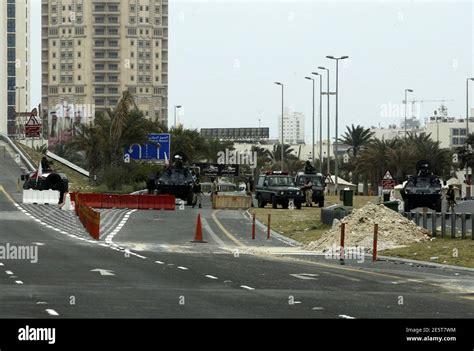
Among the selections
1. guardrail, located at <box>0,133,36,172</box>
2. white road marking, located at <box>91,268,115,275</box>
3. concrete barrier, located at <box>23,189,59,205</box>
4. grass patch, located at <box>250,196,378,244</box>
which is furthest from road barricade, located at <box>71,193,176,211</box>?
guardrail, located at <box>0,133,36,172</box>

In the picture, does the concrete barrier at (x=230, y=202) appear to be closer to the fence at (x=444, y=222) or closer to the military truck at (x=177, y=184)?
the military truck at (x=177, y=184)

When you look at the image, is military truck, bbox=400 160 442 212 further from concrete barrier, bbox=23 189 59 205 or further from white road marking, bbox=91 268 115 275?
white road marking, bbox=91 268 115 275

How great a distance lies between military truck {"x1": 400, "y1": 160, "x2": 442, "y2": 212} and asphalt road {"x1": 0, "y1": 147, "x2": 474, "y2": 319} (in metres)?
19.2

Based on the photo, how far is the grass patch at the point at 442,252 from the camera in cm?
2935

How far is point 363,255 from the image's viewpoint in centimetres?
3216

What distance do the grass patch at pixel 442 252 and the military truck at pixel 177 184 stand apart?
102ft

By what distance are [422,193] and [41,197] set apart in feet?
68.4

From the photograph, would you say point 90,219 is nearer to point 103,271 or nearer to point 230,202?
point 103,271

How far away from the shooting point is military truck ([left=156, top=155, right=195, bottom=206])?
6525 cm

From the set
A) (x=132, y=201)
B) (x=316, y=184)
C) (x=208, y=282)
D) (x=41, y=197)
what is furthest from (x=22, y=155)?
(x=208, y=282)

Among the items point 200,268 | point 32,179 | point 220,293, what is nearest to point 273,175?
point 32,179

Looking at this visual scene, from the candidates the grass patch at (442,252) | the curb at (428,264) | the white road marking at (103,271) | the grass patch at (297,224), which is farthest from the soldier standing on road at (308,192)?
the white road marking at (103,271)
